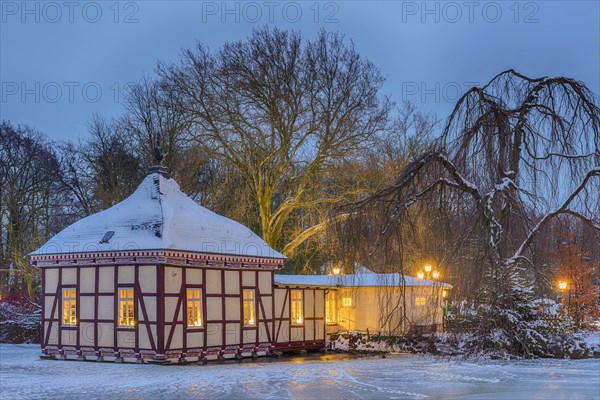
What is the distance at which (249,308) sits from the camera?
24.9 m

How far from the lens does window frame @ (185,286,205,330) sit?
22531 millimetres

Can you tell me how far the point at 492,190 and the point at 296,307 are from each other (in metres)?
13.8

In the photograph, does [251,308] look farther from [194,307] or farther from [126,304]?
[126,304]

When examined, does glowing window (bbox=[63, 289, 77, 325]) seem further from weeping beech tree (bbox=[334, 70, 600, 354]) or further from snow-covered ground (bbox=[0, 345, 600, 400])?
weeping beech tree (bbox=[334, 70, 600, 354])

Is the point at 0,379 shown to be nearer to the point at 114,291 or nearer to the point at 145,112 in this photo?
the point at 114,291

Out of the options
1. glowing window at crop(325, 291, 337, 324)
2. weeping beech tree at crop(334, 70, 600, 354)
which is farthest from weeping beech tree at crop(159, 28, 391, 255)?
weeping beech tree at crop(334, 70, 600, 354)

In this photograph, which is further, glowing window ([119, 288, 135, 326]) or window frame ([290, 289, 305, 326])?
window frame ([290, 289, 305, 326])

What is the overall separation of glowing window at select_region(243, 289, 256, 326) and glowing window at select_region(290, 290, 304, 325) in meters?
2.43

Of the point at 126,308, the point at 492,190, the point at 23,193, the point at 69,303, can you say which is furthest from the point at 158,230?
the point at 23,193

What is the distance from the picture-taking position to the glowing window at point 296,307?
2723cm

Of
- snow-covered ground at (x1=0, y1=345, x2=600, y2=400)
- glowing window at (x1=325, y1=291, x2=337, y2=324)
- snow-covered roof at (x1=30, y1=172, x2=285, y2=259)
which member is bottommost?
snow-covered ground at (x1=0, y1=345, x2=600, y2=400)

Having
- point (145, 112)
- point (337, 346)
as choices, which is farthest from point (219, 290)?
point (145, 112)

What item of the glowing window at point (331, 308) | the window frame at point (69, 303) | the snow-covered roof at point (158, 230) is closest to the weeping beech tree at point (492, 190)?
the snow-covered roof at point (158, 230)

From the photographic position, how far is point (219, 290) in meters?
23.6
